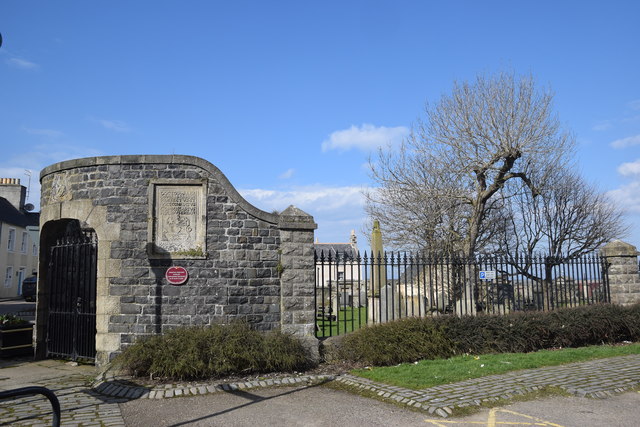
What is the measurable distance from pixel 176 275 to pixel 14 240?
31.7 m

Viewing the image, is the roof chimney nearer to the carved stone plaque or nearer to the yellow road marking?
the carved stone plaque

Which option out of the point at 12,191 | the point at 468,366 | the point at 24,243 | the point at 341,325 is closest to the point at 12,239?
the point at 24,243

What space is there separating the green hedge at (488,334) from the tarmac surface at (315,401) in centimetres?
114

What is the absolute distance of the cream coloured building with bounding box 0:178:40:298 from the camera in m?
33.0

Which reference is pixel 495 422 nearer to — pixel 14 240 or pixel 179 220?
pixel 179 220

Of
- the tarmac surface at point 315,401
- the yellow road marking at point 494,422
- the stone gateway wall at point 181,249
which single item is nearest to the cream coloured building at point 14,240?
the stone gateway wall at point 181,249

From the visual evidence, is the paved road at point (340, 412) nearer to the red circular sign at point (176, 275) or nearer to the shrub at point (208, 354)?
the shrub at point (208, 354)

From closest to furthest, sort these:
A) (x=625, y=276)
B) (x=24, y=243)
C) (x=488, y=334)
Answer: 1. (x=488, y=334)
2. (x=625, y=276)
3. (x=24, y=243)

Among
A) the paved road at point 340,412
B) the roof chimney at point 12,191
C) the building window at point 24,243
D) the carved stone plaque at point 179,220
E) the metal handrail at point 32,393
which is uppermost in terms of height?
the roof chimney at point 12,191

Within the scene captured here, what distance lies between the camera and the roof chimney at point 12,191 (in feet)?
122

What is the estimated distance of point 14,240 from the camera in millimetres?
34469

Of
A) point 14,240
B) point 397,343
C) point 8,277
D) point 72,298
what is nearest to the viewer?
point 397,343

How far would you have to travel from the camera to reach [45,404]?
261 inches

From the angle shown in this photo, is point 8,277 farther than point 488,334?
Yes
